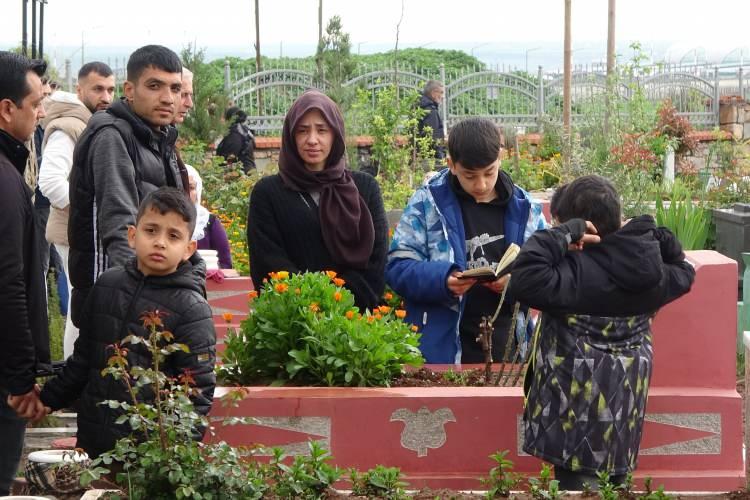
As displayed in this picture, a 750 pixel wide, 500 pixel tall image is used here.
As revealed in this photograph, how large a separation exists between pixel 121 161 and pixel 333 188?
99cm

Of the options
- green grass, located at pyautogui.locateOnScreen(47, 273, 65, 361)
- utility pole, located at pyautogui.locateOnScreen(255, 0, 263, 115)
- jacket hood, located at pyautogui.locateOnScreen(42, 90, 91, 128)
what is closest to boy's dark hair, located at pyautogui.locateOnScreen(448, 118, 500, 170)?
jacket hood, located at pyautogui.locateOnScreen(42, 90, 91, 128)

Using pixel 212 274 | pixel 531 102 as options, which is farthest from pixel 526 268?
pixel 531 102

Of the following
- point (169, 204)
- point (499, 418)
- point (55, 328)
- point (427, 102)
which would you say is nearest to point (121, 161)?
point (169, 204)

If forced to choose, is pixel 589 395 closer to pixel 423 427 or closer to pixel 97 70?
pixel 423 427

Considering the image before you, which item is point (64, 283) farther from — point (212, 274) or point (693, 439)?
point (693, 439)

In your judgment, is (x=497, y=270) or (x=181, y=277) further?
(x=497, y=270)

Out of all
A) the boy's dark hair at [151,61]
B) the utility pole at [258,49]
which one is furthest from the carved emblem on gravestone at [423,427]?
the utility pole at [258,49]

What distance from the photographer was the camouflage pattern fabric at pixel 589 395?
4027 millimetres

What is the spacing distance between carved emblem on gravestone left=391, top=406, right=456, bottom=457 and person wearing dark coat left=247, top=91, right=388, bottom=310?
936 millimetres

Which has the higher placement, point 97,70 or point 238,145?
point 97,70

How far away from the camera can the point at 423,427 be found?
4.51 metres

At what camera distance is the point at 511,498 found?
3.66 metres

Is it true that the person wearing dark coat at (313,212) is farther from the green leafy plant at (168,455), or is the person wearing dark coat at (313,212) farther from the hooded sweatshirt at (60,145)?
the green leafy plant at (168,455)

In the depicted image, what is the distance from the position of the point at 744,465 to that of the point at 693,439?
248 millimetres
